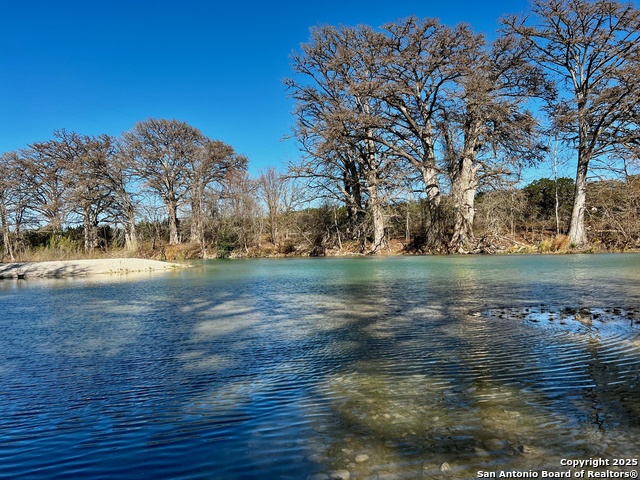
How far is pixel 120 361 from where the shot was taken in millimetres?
4293

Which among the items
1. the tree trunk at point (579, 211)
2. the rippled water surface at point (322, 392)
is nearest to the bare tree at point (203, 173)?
the tree trunk at point (579, 211)

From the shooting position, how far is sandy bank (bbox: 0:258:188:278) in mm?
18578

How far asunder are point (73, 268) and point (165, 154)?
18199 mm

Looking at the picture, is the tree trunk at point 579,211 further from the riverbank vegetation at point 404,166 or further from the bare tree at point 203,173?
the bare tree at point 203,173

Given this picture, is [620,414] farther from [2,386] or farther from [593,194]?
[593,194]

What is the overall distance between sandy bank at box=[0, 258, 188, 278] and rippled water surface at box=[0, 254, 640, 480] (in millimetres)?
13801

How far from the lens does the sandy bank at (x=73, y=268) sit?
18578 mm

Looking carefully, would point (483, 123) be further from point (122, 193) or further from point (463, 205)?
point (122, 193)

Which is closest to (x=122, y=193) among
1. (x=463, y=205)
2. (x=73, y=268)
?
(x=73, y=268)

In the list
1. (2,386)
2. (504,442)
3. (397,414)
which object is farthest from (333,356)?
(2,386)

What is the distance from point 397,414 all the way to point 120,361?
3.04 m

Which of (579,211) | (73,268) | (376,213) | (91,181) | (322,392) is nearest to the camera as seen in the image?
(322,392)

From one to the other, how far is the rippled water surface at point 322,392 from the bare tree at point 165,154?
30.5m

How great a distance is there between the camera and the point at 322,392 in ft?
10.6
